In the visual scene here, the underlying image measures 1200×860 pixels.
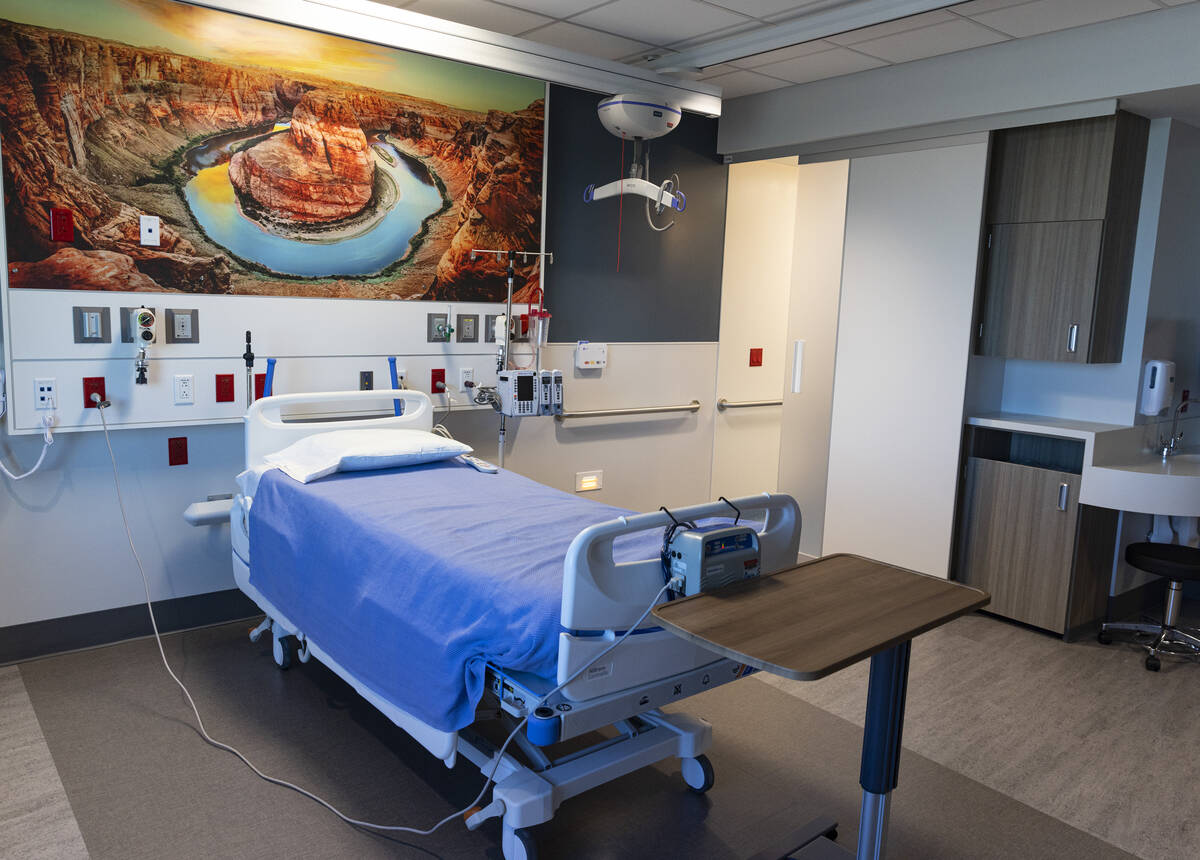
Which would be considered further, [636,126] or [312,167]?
[636,126]

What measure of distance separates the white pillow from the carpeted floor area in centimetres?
79

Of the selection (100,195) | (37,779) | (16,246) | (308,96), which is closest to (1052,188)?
(308,96)

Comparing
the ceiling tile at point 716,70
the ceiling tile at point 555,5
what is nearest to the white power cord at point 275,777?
the ceiling tile at point 555,5

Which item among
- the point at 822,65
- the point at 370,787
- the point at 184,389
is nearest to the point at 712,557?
the point at 370,787

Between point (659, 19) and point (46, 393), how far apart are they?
2.79 metres

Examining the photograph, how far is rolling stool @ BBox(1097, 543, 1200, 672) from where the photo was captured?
368 centimetres

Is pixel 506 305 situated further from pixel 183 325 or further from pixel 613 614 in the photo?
pixel 613 614

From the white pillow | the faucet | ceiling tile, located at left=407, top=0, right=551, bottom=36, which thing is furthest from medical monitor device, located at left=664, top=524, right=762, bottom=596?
the faucet

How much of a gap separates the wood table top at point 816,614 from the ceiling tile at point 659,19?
2.42 m

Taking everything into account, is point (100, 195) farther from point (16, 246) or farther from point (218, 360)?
point (218, 360)

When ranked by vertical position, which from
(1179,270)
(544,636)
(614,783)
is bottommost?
(614,783)

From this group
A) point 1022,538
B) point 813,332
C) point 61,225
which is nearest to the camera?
point 61,225

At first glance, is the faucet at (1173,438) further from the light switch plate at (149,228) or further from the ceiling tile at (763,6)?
the light switch plate at (149,228)

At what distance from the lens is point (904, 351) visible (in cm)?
439
